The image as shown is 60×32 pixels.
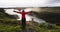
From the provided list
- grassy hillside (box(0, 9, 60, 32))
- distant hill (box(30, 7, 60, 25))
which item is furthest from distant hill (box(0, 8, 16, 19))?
distant hill (box(30, 7, 60, 25))

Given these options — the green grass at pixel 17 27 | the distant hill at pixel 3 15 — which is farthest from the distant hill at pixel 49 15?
the distant hill at pixel 3 15

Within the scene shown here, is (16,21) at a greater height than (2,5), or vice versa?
(2,5)

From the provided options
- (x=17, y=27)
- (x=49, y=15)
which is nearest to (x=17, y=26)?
(x=17, y=27)

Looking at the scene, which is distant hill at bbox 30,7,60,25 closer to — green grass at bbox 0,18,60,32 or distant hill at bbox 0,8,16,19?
green grass at bbox 0,18,60,32

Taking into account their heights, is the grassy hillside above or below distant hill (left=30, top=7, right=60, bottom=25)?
below

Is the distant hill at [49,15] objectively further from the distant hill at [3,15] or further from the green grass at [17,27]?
the distant hill at [3,15]

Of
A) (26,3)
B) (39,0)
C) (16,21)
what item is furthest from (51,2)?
(16,21)

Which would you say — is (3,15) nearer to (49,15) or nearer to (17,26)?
(17,26)

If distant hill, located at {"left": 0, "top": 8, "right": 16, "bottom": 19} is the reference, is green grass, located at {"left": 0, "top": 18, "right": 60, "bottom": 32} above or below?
below

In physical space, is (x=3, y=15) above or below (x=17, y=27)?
above

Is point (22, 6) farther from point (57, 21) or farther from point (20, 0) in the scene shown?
point (57, 21)

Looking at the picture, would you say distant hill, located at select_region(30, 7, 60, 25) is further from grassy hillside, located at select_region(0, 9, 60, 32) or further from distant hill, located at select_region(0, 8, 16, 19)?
distant hill, located at select_region(0, 8, 16, 19)

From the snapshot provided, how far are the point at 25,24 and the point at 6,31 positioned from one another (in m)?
0.17

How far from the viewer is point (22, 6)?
135 centimetres
